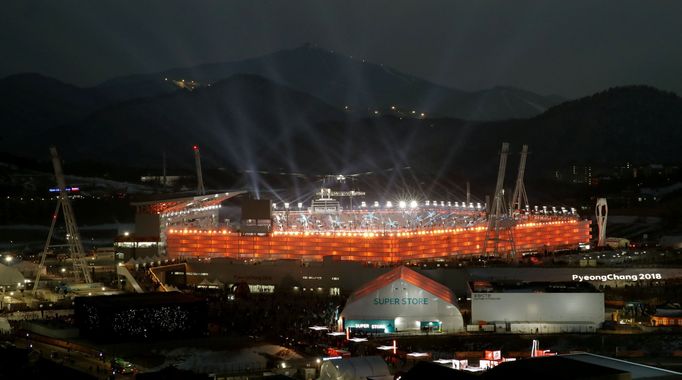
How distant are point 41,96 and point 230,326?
322ft

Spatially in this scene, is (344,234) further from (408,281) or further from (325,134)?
(325,134)

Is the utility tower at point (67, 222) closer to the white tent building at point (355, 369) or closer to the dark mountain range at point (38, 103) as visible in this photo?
the white tent building at point (355, 369)

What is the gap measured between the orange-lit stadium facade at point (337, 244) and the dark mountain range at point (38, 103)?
68.3m

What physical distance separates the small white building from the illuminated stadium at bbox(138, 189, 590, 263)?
316 inches

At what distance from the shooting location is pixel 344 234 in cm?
2906

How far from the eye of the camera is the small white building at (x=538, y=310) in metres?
19.5

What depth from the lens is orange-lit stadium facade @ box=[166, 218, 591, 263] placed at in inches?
1125

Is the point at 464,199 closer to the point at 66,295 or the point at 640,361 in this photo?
the point at 66,295

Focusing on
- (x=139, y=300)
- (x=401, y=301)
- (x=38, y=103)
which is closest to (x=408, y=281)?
(x=401, y=301)

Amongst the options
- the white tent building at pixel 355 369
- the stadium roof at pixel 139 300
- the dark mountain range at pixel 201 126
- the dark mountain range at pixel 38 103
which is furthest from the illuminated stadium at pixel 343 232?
the dark mountain range at pixel 38 103

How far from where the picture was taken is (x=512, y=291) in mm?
20047

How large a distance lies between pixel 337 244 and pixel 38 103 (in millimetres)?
87503

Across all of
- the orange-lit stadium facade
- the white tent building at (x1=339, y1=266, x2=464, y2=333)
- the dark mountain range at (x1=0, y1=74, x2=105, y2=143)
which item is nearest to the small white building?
the white tent building at (x1=339, y1=266, x2=464, y2=333)

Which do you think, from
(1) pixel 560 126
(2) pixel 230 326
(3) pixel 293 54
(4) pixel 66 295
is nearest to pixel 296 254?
(4) pixel 66 295
